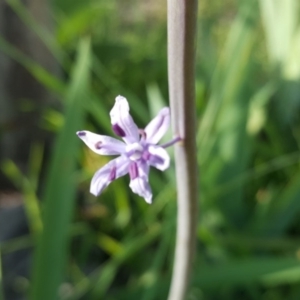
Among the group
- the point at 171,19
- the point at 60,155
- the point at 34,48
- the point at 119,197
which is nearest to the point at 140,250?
the point at 119,197

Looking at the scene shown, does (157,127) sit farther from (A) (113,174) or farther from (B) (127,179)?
(B) (127,179)

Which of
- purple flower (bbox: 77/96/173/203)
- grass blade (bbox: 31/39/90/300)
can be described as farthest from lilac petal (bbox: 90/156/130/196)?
grass blade (bbox: 31/39/90/300)

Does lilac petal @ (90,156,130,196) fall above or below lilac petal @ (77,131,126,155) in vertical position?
below

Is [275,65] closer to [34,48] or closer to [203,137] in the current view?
[203,137]

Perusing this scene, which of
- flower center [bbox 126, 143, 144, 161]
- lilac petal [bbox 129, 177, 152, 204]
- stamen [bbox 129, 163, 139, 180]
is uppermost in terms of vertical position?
flower center [bbox 126, 143, 144, 161]

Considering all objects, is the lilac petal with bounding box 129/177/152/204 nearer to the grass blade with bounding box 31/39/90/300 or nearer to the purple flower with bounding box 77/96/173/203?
the purple flower with bounding box 77/96/173/203

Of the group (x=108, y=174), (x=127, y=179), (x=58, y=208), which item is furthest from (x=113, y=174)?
(x=127, y=179)

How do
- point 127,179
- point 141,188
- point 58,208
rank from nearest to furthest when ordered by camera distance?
point 141,188
point 58,208
point 127,179

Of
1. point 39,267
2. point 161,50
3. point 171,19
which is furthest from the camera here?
point 161,50
